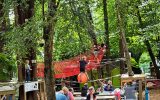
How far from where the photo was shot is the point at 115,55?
24.3m

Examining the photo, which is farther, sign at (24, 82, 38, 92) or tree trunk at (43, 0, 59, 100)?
sign at (24, 82, 38, 92)

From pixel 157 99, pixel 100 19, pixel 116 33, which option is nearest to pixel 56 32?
pixel 157 99

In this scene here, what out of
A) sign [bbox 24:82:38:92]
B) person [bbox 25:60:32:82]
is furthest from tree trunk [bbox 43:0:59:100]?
person [bbox 25:60:32:82]

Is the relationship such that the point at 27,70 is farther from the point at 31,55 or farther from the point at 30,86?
the point at 30,86

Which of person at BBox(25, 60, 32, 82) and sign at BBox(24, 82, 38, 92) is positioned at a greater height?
person at BBox(25, 60, 32, 82)

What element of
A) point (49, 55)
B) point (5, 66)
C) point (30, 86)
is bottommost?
point (30, 86)

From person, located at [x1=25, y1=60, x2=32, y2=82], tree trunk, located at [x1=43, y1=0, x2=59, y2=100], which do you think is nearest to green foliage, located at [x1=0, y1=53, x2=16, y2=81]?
tree trunk, located at [x1=43, y1=0, x2=59, y2=100]

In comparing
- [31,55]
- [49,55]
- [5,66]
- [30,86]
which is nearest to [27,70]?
[31,55]

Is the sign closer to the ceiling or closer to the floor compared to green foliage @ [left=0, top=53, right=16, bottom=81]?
closer to the floor

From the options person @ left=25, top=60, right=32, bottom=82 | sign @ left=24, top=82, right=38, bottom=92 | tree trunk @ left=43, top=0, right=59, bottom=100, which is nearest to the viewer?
tree trunk @ left=43, top=0, right=59, bottom=100

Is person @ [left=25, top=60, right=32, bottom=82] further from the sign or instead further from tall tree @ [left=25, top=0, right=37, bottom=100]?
the sign

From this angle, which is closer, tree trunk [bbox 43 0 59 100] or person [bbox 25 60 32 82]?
tree trunk [bbox 43 0 59 100]

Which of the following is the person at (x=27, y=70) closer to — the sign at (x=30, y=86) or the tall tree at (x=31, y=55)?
the tall tree at (x=31, y=55)

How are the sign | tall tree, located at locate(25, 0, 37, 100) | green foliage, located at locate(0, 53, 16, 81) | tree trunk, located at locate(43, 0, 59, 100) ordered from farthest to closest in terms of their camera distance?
1. tall tree, located at locate(25, 0, 37, 100)
2. the sign
3. tree trunk, located at locate(43, 0, 59, 100)
4. green foliage, located at locate(0, 53, 16, 81)
